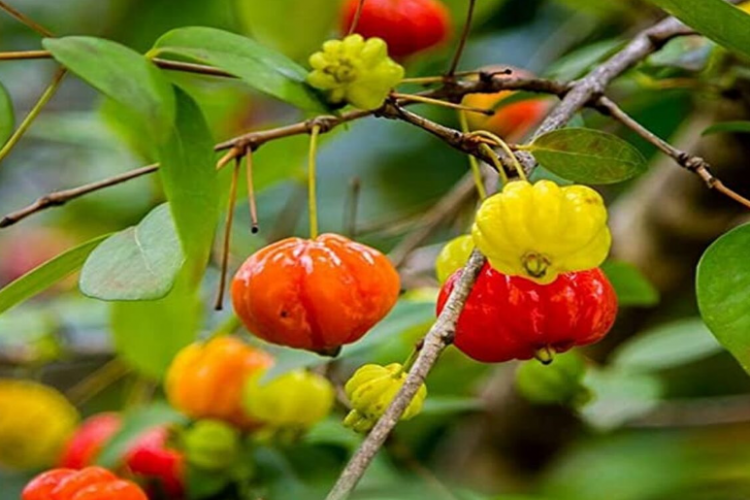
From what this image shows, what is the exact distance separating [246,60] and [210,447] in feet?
1.57

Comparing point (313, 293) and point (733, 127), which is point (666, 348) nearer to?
point (733, 127)

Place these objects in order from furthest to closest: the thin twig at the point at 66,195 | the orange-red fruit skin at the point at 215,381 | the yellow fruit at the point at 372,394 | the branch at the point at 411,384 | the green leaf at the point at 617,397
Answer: the green leaf at the point at 617,397 → the orange-red fruit skin at the point at 215,381 → the thin twig at the point at 66,195 → the yellow fruit at the point at 372,394 → the branch at the point at 411,384

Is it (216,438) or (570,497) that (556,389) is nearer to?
(216,438)

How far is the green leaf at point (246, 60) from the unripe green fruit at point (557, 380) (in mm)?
431

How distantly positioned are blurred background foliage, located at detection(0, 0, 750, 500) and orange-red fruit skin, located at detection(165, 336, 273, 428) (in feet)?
0.23

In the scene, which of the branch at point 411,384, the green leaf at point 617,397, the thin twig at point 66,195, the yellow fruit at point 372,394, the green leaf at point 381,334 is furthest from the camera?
the green leaf at point 617,397

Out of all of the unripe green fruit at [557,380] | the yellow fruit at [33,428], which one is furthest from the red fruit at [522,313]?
the yellow fruit at [33,428]

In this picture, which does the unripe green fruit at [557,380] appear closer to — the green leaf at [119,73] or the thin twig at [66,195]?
the thin twig at [66,195]

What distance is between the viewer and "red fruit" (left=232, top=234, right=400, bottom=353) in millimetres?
732

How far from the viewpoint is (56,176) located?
2.24 meters

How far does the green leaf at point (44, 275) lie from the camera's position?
0.71 m

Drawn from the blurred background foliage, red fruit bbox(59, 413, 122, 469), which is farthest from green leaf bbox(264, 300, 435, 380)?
red fruit bbox(59, 413, 122, 469)

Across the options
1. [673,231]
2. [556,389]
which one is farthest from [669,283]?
[556,389]

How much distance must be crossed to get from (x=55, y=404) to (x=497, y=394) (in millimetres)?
503
